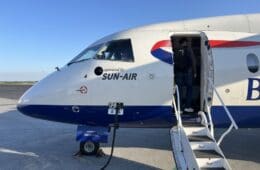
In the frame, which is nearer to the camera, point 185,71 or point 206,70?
point 206,70

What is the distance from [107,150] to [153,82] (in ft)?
9.76

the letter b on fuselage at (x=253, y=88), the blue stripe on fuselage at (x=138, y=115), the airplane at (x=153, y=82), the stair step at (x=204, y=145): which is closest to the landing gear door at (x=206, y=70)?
the airplane at (x=153, y=82)

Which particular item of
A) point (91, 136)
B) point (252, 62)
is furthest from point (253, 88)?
point (91, 136)

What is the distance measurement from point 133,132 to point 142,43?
5754 millimetres

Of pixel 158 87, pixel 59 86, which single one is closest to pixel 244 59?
pixel 158 87

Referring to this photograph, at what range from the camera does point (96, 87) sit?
8398 mm

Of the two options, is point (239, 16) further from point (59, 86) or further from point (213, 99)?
point (59, 86)

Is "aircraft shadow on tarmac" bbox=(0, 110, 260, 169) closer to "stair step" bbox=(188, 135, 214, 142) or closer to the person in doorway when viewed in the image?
"stair step" bbox=(188, 135, 214, 142)

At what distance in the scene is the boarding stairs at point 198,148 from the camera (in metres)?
6.05

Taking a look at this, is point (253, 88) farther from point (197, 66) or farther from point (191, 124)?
point (191, 124)

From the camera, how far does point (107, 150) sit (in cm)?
1020

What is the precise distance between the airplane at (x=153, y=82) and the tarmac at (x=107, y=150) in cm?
95

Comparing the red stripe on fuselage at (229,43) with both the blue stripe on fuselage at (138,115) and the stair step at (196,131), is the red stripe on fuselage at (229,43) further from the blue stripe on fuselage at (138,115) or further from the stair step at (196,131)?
the stair step at (196,131)

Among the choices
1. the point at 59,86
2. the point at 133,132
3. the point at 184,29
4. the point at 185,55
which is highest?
the point at 184,29
